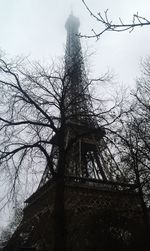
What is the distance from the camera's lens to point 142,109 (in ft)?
40.8

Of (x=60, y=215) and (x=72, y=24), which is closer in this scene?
(x=60, y=215)

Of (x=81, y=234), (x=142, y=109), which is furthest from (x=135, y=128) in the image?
(x=81, y=234)

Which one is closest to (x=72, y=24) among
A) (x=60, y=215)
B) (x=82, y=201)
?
(x=82, y=201)

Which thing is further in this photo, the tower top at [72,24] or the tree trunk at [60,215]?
the tower top at [72,24]

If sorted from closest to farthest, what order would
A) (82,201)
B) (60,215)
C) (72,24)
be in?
(60,215)
(82,201)
(72,24)

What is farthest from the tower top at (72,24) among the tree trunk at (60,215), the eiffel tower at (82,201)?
the tree trunk at (60,215)

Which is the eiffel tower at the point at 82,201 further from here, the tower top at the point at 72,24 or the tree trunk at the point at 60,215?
the tower top at the point at 72,24

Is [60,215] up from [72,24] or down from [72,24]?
down

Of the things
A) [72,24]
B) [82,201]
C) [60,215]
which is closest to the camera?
[60,215]

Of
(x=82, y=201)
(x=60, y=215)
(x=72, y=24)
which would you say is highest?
(x=72, y=24)

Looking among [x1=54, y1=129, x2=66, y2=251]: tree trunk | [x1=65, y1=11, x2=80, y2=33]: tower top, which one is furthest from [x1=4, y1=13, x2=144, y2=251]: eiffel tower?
[x1=65, y1=11, x2=80, y2=33]: tower top

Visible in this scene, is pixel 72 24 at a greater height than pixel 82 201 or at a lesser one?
greater

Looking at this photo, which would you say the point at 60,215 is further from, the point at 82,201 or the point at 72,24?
the point at 72,24

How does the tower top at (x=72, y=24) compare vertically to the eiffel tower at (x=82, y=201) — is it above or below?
above
